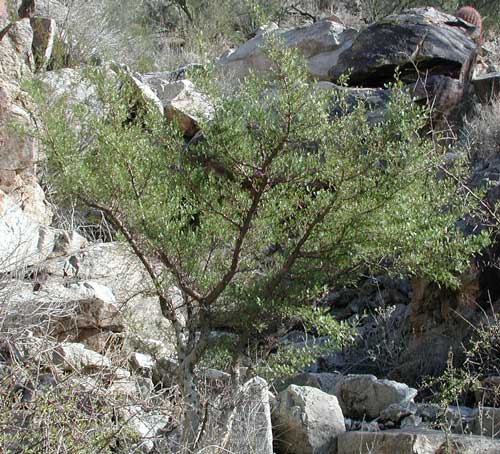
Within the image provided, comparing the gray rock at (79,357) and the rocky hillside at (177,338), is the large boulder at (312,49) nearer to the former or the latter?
the rocky hillside at (177,338)

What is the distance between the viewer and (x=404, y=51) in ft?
43.5

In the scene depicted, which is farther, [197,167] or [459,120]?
[459,120]

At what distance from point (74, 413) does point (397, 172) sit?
7.38 ft

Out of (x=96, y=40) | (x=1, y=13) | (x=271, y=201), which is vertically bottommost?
(x=96, y=40)

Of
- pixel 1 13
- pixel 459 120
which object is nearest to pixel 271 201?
pixel 1 13

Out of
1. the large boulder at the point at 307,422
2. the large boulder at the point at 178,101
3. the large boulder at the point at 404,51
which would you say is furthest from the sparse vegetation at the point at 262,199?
the large boulder at the point at 404,51

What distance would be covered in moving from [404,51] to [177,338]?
28.4 ft

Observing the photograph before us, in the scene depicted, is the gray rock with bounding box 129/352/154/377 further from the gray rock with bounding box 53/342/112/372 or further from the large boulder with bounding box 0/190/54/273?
the large boulder with bounding box 0/190/54/273

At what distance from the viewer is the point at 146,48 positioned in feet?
58.2

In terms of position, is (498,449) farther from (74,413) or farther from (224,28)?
(224,28)

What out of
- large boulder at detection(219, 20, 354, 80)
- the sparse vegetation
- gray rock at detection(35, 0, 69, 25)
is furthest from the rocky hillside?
large boulder at detection(219, 20, 354, 80)

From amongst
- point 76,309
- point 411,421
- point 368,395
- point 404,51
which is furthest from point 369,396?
point 404,51

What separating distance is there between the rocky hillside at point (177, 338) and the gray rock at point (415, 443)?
0.04ft

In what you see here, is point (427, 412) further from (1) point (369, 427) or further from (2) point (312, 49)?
(2) point (312, 49)
